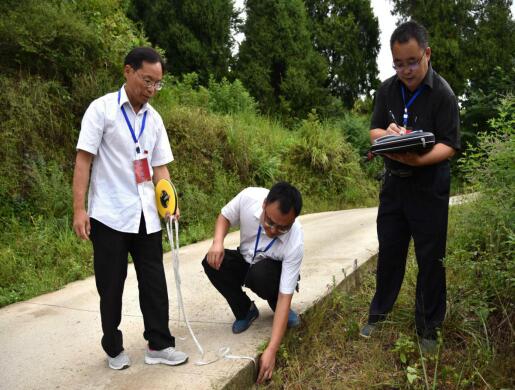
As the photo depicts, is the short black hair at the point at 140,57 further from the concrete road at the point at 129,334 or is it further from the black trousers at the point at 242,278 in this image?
the concrete road at the point at 129,334

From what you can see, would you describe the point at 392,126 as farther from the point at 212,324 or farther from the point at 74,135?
the point at 74,135

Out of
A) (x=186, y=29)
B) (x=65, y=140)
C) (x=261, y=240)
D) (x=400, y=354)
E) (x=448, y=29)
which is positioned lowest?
(x=400, y=354)

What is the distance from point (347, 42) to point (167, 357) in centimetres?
1573

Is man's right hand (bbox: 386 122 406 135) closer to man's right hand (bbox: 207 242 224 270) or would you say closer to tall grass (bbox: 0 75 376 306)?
man's right hand (bbox: 207 242 224 270)

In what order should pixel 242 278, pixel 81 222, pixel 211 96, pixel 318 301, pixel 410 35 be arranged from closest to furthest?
1. pixel 81 222
2. pixel 410 35
3. pixel 242 278
4. pixel 318 301
5. pixel 211 96

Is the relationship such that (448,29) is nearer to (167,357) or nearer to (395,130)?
(395,130)

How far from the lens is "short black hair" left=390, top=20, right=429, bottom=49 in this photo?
2738mm

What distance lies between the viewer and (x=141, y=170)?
9.29 ft

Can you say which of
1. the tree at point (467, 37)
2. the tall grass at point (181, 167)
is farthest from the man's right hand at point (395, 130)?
the tree at point (467, 37)

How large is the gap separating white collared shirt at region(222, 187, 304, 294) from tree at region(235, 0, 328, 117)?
1083 centimetres

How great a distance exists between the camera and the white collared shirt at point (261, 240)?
3043mm

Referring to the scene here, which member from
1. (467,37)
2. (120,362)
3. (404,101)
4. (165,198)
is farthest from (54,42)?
(467,37)

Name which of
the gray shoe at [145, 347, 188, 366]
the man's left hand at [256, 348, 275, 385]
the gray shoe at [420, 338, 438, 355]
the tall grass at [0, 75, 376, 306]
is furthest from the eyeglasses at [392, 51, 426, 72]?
the tall grass at [0, 75, 376, 306]

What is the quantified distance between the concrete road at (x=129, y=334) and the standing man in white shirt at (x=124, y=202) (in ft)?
0.57
